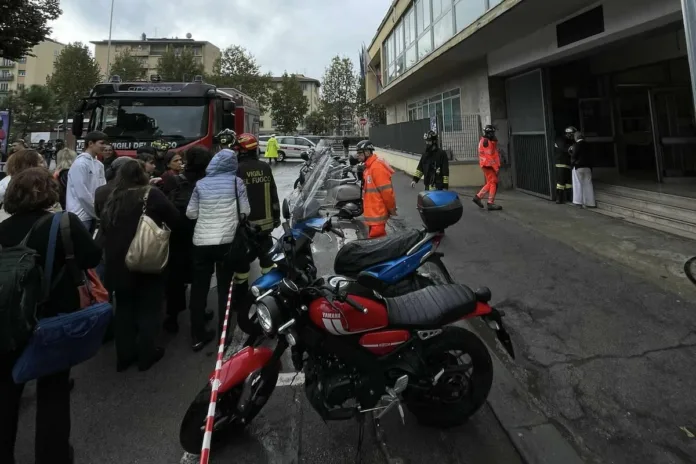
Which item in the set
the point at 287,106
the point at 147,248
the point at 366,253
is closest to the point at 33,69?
the point at 287,106

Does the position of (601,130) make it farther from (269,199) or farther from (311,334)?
(311,334)

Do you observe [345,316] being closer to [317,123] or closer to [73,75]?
[73,75]

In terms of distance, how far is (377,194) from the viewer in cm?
536

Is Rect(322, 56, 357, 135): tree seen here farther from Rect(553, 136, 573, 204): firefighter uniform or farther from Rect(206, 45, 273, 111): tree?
Rect(553, 136, 573, 204): firefighter uniform

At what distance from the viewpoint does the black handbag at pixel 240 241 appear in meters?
3.81

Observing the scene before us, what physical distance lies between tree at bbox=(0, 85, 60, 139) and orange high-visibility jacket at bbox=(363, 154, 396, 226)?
40.8 metres

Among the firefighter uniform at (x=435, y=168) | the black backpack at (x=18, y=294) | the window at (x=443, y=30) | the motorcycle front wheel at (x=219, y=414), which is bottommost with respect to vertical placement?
the motorcycle front wheel at (x=219, y=414)

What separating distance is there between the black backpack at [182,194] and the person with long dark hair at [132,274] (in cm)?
67

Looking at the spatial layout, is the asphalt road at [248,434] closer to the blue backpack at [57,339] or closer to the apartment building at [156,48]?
the blue backpack at [57,339]

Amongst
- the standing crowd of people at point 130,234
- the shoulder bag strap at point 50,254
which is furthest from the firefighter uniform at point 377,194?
the shoulder bag strap at point 50,254

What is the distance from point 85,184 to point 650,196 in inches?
377

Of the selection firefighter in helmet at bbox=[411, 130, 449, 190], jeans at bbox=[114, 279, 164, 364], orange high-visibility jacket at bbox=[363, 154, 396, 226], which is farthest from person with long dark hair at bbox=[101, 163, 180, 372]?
firefighter in helmet at bbox=[411, 130, 449, 190]

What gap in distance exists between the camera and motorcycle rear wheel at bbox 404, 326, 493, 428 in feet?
8.48

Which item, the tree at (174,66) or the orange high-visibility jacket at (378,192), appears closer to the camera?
the orange high-visibility jacket at (378,192)
